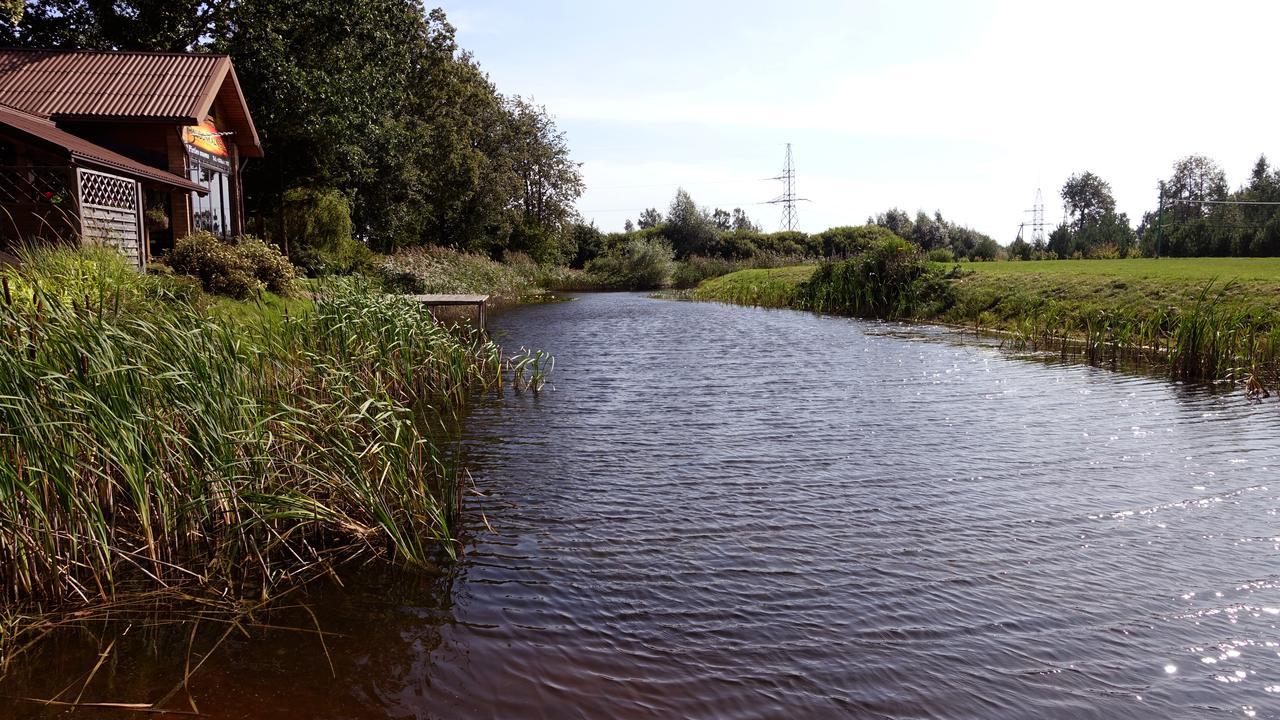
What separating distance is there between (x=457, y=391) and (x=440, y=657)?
6.78 m

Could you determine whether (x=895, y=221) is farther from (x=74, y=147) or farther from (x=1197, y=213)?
(x=74, y=147)

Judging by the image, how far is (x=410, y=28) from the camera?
36.1m

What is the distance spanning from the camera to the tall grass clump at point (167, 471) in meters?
4.66

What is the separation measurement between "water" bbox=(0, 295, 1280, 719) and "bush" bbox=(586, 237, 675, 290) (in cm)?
3734

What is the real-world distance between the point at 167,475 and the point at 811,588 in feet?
13.4

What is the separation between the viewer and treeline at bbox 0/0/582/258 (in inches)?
1105

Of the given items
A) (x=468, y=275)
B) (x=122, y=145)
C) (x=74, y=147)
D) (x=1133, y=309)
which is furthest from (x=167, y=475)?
(x=468, y=275)

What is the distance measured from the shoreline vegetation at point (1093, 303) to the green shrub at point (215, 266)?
49.9ft

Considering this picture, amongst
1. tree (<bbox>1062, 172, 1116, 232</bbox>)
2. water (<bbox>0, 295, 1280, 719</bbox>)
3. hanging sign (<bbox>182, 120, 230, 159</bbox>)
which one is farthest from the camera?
tree (<bbox>1062, 172, 1116, 232</bbox>)

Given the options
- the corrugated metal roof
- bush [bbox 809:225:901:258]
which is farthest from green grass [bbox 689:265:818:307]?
the corrugated metal roof

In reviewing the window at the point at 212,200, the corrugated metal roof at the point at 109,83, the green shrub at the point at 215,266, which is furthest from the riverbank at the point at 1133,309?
the corrugated metal roof at the point at 109,83

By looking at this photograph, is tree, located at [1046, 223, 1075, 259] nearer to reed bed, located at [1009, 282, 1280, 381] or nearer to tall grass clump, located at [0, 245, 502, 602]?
reed bed, located at [1009, 282, 1280, 381]

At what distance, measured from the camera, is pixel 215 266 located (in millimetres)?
15742

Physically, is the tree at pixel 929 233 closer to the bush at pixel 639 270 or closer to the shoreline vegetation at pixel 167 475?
the bush at pixel 639 270
